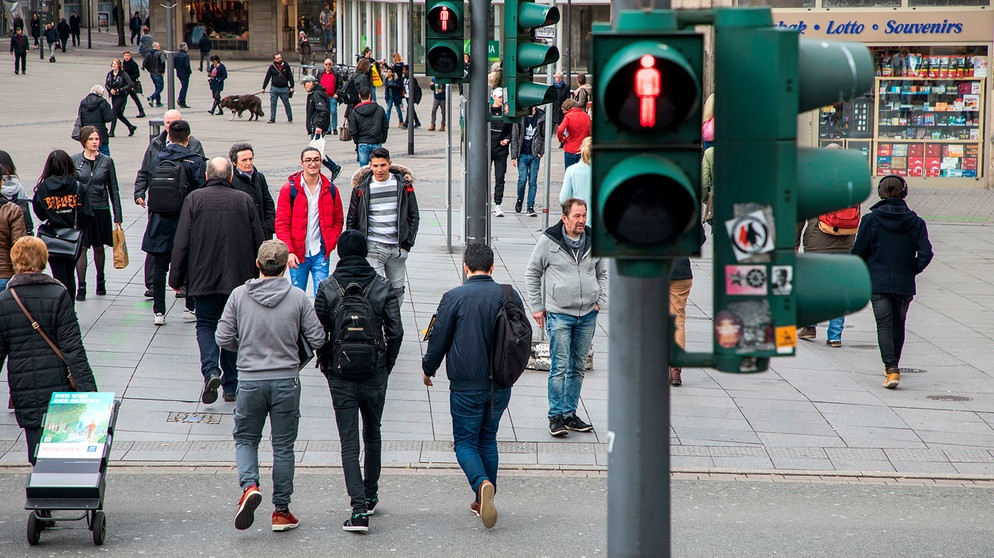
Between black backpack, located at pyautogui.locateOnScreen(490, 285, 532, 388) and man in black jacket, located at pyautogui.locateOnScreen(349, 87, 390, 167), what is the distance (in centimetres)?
1264

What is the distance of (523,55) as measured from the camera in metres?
9.60

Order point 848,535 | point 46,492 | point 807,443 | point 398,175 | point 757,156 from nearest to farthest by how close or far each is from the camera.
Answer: point 757,156
point 46,492
point 848,535
point 807,443
point 398,175

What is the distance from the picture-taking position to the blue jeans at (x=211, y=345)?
9.19 m

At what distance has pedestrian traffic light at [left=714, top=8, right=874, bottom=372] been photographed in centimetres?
318

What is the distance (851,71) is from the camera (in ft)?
10.8

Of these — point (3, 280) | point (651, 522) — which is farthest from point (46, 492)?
point (651, 522)

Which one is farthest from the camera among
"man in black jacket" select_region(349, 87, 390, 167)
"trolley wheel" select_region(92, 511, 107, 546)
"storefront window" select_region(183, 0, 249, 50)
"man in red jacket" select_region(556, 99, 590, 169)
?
"storefront window" select_region(183, 0, 249, 50)

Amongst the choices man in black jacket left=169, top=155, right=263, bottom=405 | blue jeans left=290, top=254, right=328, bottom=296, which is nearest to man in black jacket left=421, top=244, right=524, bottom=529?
man in black jacket left=169, top=155, right=263, bottom=405

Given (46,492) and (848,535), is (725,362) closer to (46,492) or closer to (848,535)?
(848,535)

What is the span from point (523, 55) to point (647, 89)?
6713 mm

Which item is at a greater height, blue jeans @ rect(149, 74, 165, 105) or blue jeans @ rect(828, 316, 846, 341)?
blue jeans @ rect(149, 74, 165, 105)

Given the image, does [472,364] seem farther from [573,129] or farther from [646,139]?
[573,129]

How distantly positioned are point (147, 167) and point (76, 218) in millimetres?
862

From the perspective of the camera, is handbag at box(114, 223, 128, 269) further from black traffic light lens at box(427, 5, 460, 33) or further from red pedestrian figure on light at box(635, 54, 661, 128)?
red pedestrian figure on light at box(635, 54, 661, 128)
